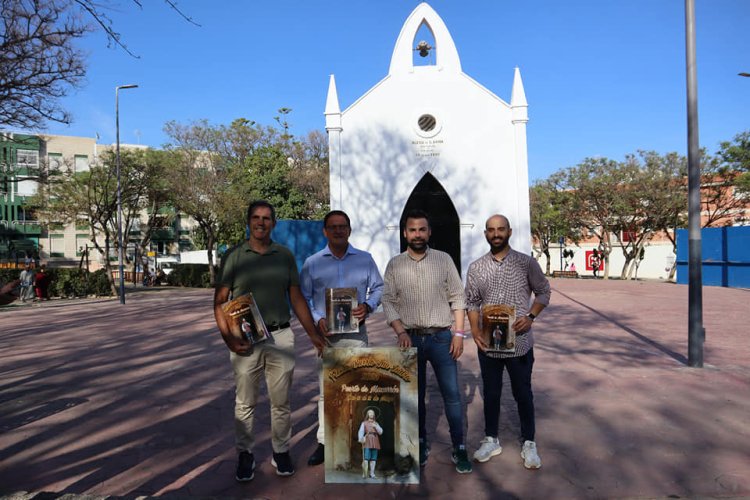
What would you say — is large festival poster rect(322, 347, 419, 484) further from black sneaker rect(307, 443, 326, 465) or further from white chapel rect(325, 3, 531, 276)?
white chapel rect(325, 3, 531, 276)

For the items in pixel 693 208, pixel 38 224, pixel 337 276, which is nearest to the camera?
pixel 337 276

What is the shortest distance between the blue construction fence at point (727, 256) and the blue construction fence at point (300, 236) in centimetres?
1606

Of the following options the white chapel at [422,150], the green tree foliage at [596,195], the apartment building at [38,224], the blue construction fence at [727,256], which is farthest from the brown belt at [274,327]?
the apartment building at [38,224]

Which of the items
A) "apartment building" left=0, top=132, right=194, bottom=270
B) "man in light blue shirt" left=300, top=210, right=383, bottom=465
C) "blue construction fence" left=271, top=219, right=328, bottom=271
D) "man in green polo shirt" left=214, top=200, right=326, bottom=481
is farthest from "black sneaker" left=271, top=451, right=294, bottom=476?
"apartment building" left=0, top=132, right=194, bottom=270

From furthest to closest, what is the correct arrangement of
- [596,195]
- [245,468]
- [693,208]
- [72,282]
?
[596,195] → [72,282] → [693,208] → [245,468]

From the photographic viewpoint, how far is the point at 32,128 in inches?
443

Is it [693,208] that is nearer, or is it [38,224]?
[693,208]

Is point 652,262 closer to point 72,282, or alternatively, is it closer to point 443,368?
point 72,282

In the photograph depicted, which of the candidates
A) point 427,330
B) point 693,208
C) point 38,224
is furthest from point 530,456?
point 38,224

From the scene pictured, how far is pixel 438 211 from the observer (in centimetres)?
1691

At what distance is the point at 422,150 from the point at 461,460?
13118mm

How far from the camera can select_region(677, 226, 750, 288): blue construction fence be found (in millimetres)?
22156

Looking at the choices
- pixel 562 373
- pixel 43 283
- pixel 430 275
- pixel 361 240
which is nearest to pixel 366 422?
pixel 430 275

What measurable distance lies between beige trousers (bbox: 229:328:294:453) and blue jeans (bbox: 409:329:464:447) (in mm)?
909
